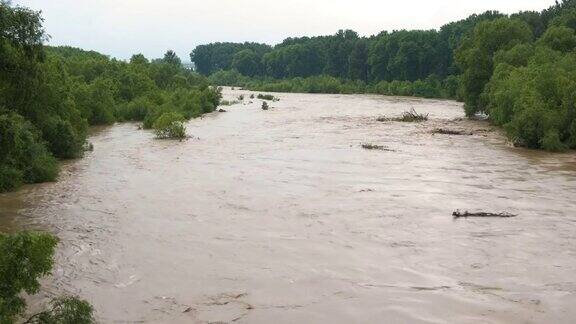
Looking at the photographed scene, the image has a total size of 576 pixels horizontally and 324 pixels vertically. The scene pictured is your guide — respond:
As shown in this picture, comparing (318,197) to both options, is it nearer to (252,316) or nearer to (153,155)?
(252,316)

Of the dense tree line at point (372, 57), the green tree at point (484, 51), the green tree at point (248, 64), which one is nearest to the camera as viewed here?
the green tree at point (484, 51)

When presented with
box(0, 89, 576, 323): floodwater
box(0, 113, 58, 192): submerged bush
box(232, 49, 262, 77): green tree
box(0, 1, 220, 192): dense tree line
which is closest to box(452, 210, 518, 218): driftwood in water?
box(0, 89, 576, 323): floodwater

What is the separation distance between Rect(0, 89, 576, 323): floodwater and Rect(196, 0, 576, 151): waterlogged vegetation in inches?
129

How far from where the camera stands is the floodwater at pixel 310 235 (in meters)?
11.7

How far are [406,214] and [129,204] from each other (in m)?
9.16

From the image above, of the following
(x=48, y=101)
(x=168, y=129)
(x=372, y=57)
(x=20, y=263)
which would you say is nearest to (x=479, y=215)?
(x=20, y=263)

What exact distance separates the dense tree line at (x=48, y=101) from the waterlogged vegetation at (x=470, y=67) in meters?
24.8

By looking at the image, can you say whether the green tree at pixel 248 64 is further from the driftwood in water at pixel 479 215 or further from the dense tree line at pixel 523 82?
the driftwood in water at pixel 479 215

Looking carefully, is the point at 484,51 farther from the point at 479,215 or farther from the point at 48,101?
the point at 48,101

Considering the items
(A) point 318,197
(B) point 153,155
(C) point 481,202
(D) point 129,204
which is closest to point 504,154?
(C) point 481,202

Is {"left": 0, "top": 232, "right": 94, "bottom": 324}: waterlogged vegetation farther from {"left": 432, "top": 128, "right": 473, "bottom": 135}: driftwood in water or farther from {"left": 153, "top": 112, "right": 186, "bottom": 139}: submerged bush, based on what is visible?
{"left": 432, "top": 128, "right": 473, "bottom": 135}: driftwood in water

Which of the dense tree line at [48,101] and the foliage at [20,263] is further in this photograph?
the dense tree line at [48,101]

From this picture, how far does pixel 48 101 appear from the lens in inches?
1096

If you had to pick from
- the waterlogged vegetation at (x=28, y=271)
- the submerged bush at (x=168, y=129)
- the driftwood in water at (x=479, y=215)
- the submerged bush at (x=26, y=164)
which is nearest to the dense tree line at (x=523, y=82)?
the driftwood in water at (x=479, y=215)
